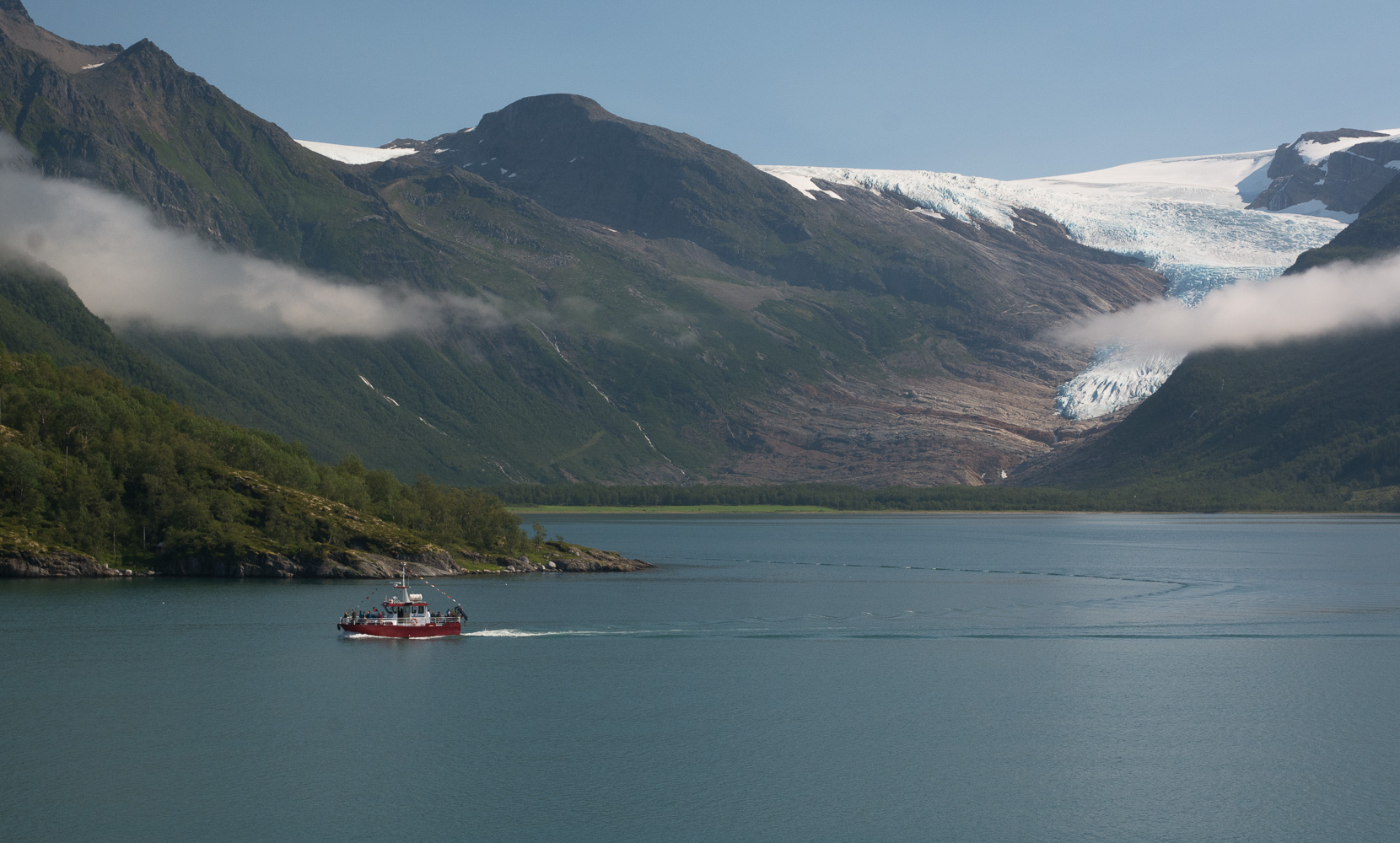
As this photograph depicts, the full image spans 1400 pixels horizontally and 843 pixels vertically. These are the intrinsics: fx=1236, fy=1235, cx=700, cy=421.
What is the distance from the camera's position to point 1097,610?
97250 mm

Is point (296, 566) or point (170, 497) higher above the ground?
point (170, 497)

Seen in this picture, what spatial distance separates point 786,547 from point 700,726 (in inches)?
4956

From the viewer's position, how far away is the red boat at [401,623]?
7925cm

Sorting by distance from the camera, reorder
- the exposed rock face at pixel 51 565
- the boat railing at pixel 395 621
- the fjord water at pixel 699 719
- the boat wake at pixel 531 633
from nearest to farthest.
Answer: the fjord water at pixel 699 719, the boat railing at pixel 395 621, the boat wake at pixel 531 633, the exposed rock face at pixel 51 565

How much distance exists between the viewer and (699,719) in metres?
56.5

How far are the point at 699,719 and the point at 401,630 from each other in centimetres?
3014

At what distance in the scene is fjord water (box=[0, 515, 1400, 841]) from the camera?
42.6 m

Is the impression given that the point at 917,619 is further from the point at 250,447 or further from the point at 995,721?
the point at 250,447

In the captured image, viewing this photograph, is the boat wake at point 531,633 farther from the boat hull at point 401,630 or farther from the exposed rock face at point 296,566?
the exposed rock face at point 296,566

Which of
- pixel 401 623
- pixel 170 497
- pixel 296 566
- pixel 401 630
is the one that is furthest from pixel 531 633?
pixel 170 497

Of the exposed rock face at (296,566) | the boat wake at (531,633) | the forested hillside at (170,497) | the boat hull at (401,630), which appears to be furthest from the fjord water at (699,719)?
the forested hillside at (170,497)

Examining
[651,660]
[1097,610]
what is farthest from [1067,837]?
[1097,610]

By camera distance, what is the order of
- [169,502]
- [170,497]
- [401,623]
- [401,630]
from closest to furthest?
[401,630] < [401,623] < [169,502] < [170,497]

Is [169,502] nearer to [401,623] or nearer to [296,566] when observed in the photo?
[296,566]
